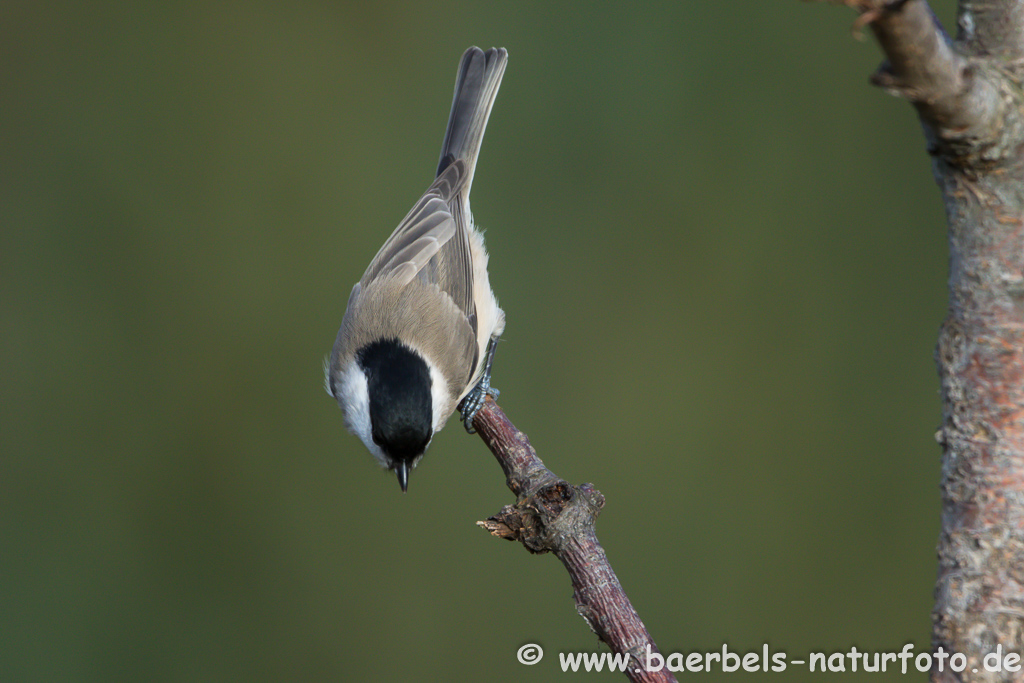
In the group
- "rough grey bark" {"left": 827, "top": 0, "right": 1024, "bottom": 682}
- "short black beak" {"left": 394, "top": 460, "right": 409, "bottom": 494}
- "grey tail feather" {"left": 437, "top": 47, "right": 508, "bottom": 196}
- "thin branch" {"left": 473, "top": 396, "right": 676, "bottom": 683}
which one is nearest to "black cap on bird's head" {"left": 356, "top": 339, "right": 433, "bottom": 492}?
"short black beak" {"left": 394, "top": 460, "right": 409, "bottom": 494}

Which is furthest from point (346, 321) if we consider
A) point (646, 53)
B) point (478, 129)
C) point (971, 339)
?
point (971, 339)

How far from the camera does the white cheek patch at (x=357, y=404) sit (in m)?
1.69

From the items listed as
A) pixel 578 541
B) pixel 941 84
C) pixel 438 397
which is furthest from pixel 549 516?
pixel 438 397

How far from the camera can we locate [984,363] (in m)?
0.66

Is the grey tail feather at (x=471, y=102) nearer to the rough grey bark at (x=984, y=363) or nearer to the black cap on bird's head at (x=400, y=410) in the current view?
the black cap on bird's head at (x=400, y=410)

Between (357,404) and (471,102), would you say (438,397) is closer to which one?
(357,404)

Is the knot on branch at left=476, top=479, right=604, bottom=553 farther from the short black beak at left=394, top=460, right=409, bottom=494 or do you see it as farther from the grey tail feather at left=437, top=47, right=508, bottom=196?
the grey tail feather at left=437, top=47, right=508, bottom=196

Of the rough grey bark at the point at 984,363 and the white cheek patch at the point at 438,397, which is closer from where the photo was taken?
the rough grey bark at the point at 984,363

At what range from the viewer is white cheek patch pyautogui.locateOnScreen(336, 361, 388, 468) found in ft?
5.54

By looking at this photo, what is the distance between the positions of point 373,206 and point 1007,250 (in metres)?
2.17

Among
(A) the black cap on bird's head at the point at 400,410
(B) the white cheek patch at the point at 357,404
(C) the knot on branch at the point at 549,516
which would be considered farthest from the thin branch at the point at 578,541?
(B) the white cheek patch at the point at 357,404

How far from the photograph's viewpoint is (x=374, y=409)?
162 centimetres

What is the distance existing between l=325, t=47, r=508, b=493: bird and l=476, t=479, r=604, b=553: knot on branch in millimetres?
535

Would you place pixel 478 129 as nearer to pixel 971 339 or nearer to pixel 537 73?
pixel 537 73
